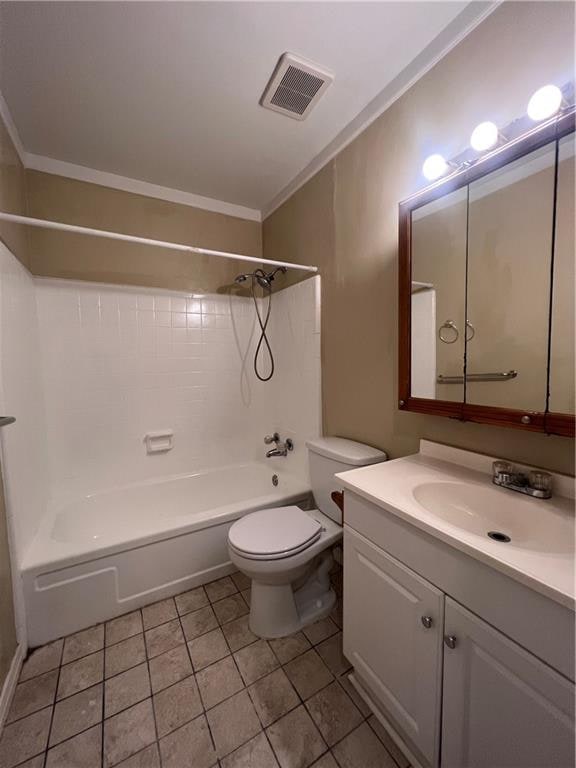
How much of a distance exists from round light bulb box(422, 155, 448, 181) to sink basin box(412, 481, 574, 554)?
3.72 feet

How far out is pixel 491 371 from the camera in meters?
1.06

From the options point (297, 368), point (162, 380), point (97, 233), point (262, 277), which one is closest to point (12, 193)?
point (97, 233)

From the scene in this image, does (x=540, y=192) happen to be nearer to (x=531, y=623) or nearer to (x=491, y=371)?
(x=491, y=371)

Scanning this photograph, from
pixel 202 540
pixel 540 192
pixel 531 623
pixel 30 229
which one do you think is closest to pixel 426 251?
pixel 540 192

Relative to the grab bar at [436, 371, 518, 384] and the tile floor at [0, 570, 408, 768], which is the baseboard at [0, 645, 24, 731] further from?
the grab bar at [436, 371, 518, 384]

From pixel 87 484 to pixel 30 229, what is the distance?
Result: 1592 millimetres

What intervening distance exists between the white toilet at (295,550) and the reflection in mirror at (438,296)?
0.47m

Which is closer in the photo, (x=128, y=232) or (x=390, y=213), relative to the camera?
(x=390, y=213)

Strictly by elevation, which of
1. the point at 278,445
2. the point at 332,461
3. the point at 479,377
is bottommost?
the point at 278,445

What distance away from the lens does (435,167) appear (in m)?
1.14

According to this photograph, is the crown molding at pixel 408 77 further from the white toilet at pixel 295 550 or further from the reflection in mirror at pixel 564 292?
the white toilet at pixel 295 550

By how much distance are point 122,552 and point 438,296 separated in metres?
1.84

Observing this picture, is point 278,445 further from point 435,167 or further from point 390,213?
point 435,167

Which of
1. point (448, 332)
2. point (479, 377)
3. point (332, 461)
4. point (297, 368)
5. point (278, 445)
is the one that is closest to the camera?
point (479, 377)
